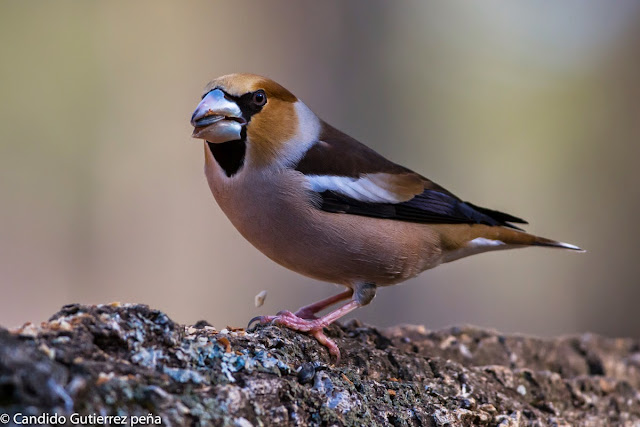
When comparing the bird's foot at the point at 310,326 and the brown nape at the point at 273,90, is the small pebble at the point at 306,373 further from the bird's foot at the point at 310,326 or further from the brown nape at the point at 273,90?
the brown nape at the point at 273,90

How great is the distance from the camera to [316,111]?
8656mm

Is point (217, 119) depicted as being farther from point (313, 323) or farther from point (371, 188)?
point (313, 323)

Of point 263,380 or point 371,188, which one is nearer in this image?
point 263,380

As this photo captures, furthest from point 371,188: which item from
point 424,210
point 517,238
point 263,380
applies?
point 263,380

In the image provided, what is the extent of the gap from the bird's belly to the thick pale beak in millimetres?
317

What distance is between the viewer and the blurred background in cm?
847

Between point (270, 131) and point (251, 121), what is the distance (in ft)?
0.42

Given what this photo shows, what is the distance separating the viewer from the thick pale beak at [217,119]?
135 inches

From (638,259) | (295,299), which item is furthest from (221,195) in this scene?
(638,259)

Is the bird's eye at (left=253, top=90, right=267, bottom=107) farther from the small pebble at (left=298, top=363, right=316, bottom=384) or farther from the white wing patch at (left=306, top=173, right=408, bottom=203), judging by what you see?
the small pebble at (left=298, top=363, right=316, bottom=384)

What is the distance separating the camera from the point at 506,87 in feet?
35.3

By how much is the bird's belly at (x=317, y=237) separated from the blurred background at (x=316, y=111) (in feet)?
13.8

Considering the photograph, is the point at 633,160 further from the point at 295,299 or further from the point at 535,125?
the point at 295,299

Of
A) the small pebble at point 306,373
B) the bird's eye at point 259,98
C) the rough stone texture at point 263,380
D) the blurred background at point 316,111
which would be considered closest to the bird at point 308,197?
the bird's eye at point 259,98
